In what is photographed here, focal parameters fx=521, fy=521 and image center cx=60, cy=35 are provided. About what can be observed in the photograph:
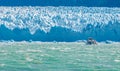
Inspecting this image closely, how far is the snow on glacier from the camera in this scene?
31781mm

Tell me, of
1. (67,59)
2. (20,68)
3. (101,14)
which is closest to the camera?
(20,68)

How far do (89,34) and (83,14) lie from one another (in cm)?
211

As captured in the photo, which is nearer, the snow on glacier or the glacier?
the glacier

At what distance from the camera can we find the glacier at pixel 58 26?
31.6m

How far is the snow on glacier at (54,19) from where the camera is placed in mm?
31781

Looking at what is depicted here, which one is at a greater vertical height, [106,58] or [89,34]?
[89,34]

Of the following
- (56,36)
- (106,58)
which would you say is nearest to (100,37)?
(56,36)

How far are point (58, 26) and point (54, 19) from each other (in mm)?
1213

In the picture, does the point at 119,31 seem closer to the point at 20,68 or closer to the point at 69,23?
the point at 69,23

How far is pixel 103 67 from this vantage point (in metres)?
17.0

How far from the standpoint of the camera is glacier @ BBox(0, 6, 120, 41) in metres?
31.6

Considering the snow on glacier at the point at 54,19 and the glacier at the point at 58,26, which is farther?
the snow on glacier at the point at 54,19

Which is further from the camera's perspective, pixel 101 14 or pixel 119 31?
pixel 101 14

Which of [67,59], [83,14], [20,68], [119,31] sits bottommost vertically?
[20,68]
